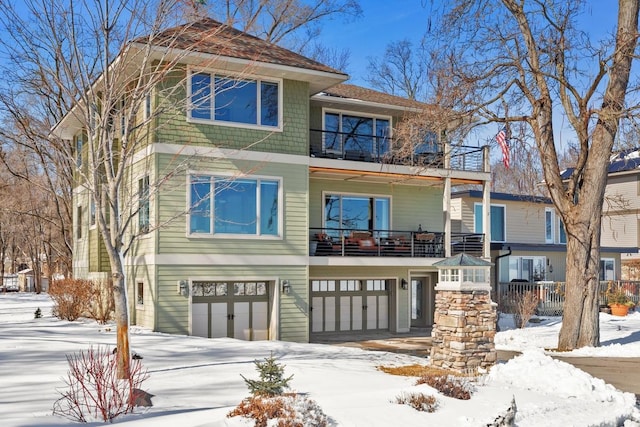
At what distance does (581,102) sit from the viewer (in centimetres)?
1825

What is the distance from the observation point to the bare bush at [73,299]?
1966 centimetres

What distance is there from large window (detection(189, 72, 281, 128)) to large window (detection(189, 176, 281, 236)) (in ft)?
5.67

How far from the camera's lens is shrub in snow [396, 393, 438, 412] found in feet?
33.0

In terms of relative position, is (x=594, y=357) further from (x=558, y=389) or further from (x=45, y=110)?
(x=45, y=110)

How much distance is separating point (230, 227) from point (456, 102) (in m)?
7.42

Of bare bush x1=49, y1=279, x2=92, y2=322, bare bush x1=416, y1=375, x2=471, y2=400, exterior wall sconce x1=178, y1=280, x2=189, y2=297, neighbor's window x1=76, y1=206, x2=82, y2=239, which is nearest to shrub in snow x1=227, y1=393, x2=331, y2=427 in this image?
bare bush x1=416, y1=375, x2=471, y2=400

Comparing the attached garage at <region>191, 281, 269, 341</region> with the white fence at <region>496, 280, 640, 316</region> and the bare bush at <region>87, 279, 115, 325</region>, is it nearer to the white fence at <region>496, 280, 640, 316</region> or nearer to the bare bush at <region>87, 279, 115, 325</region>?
the bare bush at <region>87, 279, 115, 325</region>

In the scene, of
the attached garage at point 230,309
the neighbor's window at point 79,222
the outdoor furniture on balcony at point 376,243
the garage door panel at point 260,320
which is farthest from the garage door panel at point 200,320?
the neighbor's window at point 79,222

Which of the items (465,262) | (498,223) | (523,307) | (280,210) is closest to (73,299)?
(280,210)

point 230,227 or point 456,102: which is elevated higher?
point 456,102

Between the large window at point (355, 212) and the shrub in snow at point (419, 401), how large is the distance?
12.3 m

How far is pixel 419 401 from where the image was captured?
1017cm

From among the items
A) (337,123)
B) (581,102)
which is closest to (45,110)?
(337,123)

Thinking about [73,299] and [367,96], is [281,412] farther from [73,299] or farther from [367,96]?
[367,96]
